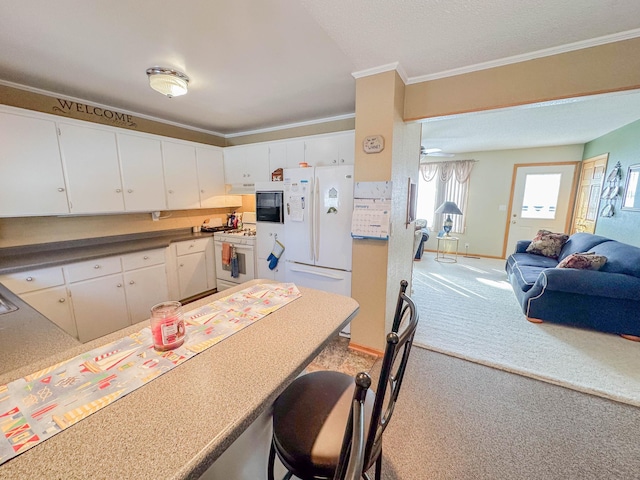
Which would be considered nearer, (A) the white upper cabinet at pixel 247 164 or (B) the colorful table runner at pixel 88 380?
(B) the colorful table runner at pixel 88 380

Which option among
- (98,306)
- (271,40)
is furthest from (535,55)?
(98,306)

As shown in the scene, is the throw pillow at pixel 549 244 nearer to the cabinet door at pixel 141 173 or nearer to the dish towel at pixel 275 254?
the dish towel at pixel 275 254

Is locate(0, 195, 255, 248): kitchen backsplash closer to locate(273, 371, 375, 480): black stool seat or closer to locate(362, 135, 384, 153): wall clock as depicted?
locate(362, 135, 384, 153): wall clock

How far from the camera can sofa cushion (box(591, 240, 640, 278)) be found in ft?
8.19

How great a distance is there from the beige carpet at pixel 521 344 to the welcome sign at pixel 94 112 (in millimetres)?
4144

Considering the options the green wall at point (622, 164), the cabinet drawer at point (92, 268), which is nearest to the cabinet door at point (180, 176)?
the cabinet drawer at point (92, 268)

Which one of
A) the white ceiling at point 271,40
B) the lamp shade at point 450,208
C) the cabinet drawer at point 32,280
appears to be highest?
the white ceiling at point 271,40

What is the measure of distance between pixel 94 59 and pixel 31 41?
1.06ft

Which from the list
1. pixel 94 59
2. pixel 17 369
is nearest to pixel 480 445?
pixel 17 369

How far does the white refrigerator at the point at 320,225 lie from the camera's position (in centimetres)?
251

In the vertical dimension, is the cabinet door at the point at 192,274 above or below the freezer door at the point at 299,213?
below

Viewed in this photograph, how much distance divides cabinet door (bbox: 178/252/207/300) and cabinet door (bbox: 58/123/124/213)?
3.15ft

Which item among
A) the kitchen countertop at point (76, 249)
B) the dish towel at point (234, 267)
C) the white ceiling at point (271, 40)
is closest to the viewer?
the white ceiling at point (271, 40)

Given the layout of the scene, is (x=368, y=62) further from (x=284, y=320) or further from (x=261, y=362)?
(x=261, y=362)
